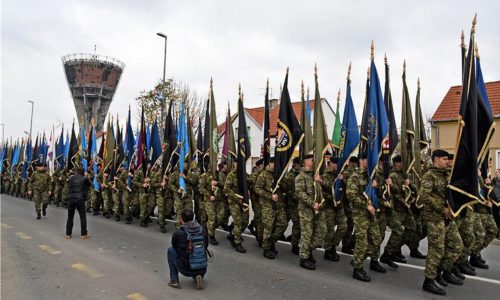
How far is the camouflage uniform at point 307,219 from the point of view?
6406 millimetres

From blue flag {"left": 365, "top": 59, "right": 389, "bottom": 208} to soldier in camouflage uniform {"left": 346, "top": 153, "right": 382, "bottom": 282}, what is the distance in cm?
12

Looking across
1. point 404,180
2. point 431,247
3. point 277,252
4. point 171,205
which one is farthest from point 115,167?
point 431,247

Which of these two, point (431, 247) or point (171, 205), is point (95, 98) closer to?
point (171, 205)

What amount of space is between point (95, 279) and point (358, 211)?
4041mm

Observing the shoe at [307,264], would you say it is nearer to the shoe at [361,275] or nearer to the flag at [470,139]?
the shoe at [361,275]

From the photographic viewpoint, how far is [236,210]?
797 cm

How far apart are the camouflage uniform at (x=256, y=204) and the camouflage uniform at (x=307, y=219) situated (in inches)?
68.1

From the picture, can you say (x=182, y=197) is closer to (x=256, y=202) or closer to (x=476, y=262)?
(x=256, y=202)

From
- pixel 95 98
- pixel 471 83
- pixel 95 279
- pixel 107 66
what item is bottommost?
pixel 95 279

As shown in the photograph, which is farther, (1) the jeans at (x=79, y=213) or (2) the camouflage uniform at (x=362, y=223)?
(1) the jeans at (x=79, y=213)

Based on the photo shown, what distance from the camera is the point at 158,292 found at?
16.8 feet

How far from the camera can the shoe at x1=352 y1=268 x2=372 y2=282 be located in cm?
563

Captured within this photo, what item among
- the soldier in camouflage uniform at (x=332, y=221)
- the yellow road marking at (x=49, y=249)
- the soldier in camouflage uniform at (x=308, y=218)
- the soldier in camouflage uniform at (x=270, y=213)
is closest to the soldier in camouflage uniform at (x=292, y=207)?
the soldier in camouflage uniform at (x=270, y=213)

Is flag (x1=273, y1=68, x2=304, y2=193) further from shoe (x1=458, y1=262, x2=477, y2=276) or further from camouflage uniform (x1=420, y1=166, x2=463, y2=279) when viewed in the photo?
shoe (x1=458, y1=262, x2=477, y2=276)
